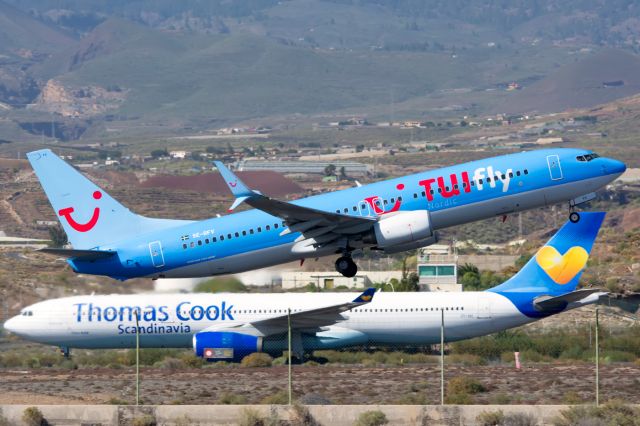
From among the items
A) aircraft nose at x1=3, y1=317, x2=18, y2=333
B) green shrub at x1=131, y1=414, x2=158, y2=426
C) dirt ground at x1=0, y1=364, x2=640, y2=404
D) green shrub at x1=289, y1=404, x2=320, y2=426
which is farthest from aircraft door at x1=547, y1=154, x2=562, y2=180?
aircraft nose at x1=3, y1=317, x2=18, y2=333

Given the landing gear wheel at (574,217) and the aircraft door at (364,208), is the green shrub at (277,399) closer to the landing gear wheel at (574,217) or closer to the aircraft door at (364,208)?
the aircraft door at (364,208)

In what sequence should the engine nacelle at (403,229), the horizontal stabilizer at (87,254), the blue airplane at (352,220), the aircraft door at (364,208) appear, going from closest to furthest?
the engine nacelle at (403,229), the blue airplane at (352,220), the aircraft door at (364,208), the horizontal stabilizer at (87,254)

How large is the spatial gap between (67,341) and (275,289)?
2391cm

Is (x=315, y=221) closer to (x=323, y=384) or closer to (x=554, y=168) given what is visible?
(x=323, y=384)

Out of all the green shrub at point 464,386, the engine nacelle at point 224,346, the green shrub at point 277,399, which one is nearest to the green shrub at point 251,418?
the green shrub at point 277,399

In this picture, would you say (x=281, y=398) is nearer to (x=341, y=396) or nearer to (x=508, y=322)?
(x=341, y=396)

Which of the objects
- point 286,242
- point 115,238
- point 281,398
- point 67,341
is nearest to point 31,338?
point 67,341

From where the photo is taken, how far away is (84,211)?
6756 cm

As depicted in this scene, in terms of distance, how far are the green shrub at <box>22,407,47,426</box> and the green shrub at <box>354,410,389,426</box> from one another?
11018 mm

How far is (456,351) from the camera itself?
6712cm

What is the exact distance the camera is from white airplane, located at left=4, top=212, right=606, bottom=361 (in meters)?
64.8

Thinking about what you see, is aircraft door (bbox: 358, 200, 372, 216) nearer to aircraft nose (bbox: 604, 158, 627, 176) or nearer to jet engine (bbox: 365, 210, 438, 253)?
jet engine (bbox: 365, 210, 438, 253)

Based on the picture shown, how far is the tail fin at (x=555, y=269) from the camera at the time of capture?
221 ft

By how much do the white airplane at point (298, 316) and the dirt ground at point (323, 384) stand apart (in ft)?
9.63
